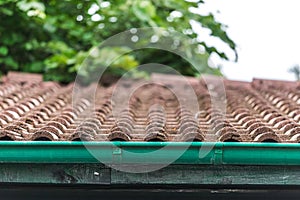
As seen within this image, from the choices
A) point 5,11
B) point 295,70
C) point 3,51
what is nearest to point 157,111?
point 5,11

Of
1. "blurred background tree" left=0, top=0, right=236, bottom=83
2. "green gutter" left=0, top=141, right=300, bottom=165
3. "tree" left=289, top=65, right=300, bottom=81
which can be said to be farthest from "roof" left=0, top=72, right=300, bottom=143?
"tree" left=289, top=65, right=300, bottom=81

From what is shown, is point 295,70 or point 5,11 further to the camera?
point 295,70

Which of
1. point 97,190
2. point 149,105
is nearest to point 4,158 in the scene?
point 97,190

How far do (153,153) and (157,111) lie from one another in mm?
1783

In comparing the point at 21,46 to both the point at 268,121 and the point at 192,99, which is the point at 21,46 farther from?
the point at 268,121

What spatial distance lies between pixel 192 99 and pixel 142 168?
2.78 metres

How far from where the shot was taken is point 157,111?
16.6 ft

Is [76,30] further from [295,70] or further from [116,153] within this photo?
[295,70]

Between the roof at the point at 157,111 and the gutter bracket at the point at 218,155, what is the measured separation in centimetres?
8

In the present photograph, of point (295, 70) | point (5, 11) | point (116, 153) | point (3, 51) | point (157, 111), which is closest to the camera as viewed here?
point (116, 153)

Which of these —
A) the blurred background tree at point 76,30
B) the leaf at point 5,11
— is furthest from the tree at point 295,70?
the leaf at point 5,11

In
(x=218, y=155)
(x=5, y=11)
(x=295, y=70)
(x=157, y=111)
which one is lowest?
(x=218, y=155)

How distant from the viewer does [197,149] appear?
3.29 meters

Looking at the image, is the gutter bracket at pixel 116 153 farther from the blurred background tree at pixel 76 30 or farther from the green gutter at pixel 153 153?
the blurred background tree at pixel 76 30
